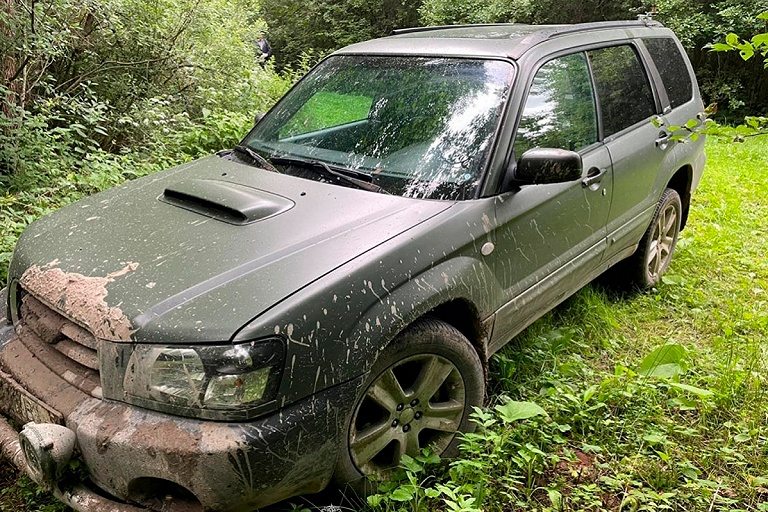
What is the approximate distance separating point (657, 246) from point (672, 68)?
124 centimetres

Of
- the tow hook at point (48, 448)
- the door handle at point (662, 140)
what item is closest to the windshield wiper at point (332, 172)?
the tow hook at point (48, 448)

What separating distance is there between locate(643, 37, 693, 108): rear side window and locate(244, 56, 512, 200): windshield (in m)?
1.75

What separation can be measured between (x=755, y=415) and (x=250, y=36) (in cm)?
1001

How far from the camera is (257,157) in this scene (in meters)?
3.22

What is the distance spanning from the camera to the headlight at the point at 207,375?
6.32ft

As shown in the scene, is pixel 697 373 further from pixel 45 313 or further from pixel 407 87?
pixel 45 313

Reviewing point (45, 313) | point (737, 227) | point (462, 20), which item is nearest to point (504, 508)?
point (45, 313)

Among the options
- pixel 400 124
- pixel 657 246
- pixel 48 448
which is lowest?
pixel 657 246

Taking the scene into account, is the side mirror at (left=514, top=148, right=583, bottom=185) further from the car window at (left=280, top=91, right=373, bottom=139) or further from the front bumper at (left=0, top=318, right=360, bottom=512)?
the front bumper at (left=0, top=318, right=360, bottom=512)

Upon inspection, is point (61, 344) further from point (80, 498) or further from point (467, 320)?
point (467, 320)

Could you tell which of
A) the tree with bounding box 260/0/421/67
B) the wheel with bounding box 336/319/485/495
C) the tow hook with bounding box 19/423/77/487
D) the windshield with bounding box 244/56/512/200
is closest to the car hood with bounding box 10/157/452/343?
the windshield with bounding box 244/56/512/200

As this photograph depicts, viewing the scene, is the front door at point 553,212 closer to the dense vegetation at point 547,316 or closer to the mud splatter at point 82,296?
the dense vegetation at point 547,316

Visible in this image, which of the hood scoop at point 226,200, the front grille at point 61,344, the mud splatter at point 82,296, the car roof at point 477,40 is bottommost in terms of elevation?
the front grille at point 61,344

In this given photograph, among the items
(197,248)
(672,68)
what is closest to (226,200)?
(197,248)
